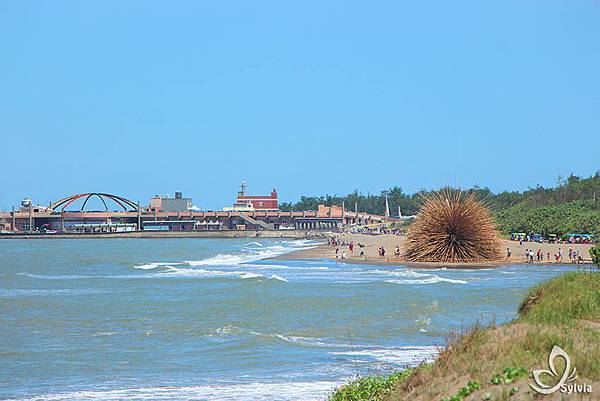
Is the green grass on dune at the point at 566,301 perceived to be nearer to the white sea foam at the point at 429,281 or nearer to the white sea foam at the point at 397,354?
the white sea foam at the point at 397,354

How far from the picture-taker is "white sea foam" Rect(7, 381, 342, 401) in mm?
15383

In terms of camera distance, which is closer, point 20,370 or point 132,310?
point 20,370

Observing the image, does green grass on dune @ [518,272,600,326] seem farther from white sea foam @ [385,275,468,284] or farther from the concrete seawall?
the concrete seawall

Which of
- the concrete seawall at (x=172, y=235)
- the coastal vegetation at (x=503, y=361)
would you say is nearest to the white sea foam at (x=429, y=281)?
the coastal vegetation at (x=503, y=361)

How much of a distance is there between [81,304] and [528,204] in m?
95.7

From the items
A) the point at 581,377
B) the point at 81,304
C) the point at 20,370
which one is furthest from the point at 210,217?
the point at 581,377

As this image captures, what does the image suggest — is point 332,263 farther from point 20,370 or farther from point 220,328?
point 20,370

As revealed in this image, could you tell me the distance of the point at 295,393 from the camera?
1559 centimetres

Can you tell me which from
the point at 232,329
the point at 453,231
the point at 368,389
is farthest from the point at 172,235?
the point at 368,389

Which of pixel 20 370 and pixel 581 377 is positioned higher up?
pixel 581 377
